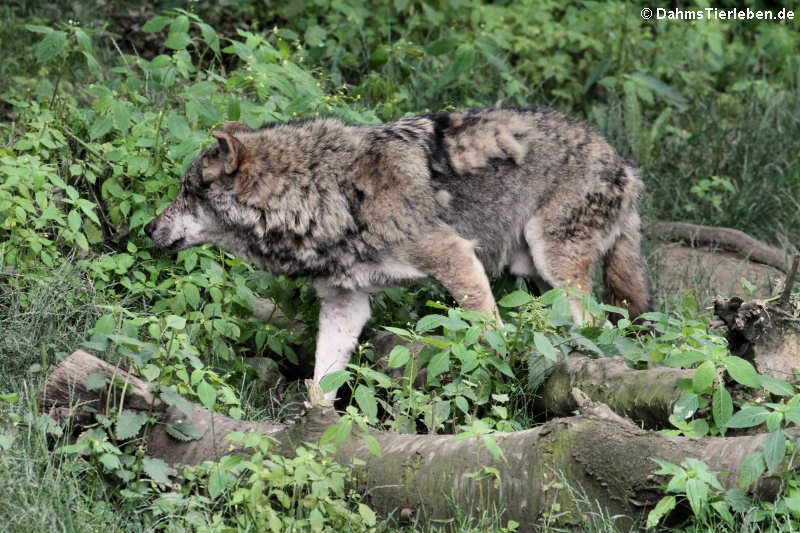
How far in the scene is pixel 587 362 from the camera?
15.6 ft

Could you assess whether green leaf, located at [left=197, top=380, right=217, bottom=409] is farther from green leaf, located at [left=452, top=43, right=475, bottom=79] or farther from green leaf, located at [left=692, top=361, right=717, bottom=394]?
green leaf, located at [left=452, top=43, right=475, bottom=79]

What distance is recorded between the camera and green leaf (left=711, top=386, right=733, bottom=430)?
384cm

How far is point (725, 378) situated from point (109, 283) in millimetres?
3537

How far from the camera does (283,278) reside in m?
6.32

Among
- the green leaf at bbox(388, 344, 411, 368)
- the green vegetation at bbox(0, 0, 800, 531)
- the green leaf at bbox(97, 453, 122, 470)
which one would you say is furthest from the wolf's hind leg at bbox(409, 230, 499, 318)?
the green leaf at bbox(97, 453, 122, 470)

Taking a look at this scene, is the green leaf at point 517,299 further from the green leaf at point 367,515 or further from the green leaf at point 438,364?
the green leaf at point 367,515

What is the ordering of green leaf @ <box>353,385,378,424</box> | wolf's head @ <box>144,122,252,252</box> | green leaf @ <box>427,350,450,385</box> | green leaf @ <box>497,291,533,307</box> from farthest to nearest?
wolf's head @ <box>144,122,252,252</box>
green leaf @ <box>497,291,533,307</box>
green leaf @ <box>427,350,450,385</box>
green leaf @ <box>353,385,378,424</box>

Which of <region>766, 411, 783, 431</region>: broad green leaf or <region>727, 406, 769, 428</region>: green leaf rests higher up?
<region>766, 411, 783, 431</region>: broad green leaf

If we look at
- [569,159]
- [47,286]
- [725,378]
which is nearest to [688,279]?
[569,159]

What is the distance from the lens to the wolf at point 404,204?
560 centimetres

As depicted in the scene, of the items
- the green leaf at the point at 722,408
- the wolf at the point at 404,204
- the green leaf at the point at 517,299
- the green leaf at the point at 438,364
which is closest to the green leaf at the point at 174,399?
the green leaf at the point at 438,364

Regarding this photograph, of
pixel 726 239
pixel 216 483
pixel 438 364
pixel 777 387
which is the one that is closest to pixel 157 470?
pixel 216 483

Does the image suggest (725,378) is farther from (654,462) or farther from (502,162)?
(502,162)

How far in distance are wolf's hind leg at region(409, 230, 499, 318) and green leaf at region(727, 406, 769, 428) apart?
2121mm
